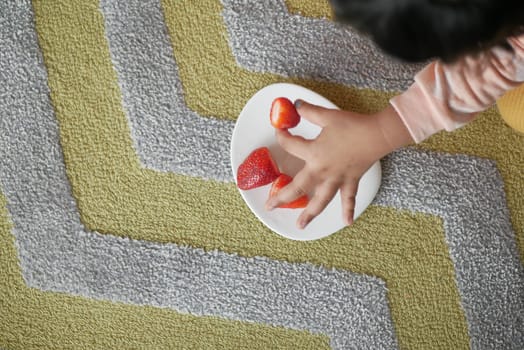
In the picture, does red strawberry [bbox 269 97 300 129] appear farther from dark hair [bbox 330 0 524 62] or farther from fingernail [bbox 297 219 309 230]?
dark hair [bbox 330 0 524 62]

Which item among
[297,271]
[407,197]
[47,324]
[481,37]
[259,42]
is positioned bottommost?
[47,324]

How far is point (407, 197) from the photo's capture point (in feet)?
2.43

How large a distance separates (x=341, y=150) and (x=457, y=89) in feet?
0.41

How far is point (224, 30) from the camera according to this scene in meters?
0.74

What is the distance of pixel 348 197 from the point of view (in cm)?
63

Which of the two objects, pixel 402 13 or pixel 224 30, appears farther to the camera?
pixel 224 30

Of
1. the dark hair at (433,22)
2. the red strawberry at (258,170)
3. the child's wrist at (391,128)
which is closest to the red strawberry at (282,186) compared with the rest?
the red strawberry at (258,170)

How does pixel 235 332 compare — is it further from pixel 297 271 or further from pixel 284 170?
pixel 284 170

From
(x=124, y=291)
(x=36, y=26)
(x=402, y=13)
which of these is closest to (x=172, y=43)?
(x=36, y=26)

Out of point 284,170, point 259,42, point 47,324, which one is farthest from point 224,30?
point 47,324

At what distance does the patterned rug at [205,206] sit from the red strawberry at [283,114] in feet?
0.25

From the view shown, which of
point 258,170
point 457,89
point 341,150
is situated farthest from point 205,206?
point 457,89

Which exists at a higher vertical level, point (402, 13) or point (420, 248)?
point (402, 13)

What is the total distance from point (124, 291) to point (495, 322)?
1.55 feet
